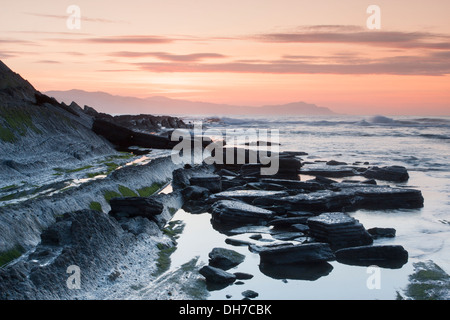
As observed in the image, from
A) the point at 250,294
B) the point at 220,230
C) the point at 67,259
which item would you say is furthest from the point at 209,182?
the point at 250,294

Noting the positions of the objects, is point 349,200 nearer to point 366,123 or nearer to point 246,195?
point 246,195

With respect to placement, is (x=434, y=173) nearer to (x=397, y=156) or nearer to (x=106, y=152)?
(x=397, y=156)

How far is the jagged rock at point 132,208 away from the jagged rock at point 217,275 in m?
3.55

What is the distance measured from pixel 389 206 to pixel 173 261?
844 cm

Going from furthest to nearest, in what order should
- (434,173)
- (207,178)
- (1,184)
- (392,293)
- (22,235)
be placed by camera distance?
1. (434,173)
2. (207,178)
3. (1,184)
4. (22,235)
5. (392,293)

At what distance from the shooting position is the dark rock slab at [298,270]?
9.03 meters

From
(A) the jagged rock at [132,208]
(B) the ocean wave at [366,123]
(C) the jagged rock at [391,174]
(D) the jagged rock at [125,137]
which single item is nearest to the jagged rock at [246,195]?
(A) the jagged rock at [132,208]

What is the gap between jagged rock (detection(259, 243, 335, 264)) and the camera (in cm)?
963

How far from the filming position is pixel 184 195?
16.4m

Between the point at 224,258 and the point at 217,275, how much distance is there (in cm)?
93

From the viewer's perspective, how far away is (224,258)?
9609 mm

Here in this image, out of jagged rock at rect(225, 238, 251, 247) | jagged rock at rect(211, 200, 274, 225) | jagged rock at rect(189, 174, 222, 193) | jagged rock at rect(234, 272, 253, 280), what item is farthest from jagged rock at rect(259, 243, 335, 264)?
jagged rock at rect(189, 174, 222, 193)

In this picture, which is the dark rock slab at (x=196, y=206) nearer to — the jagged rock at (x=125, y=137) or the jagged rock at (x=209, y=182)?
the jagged rock at (x=209, y=182)

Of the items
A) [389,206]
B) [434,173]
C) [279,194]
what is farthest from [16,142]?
[434,173]
